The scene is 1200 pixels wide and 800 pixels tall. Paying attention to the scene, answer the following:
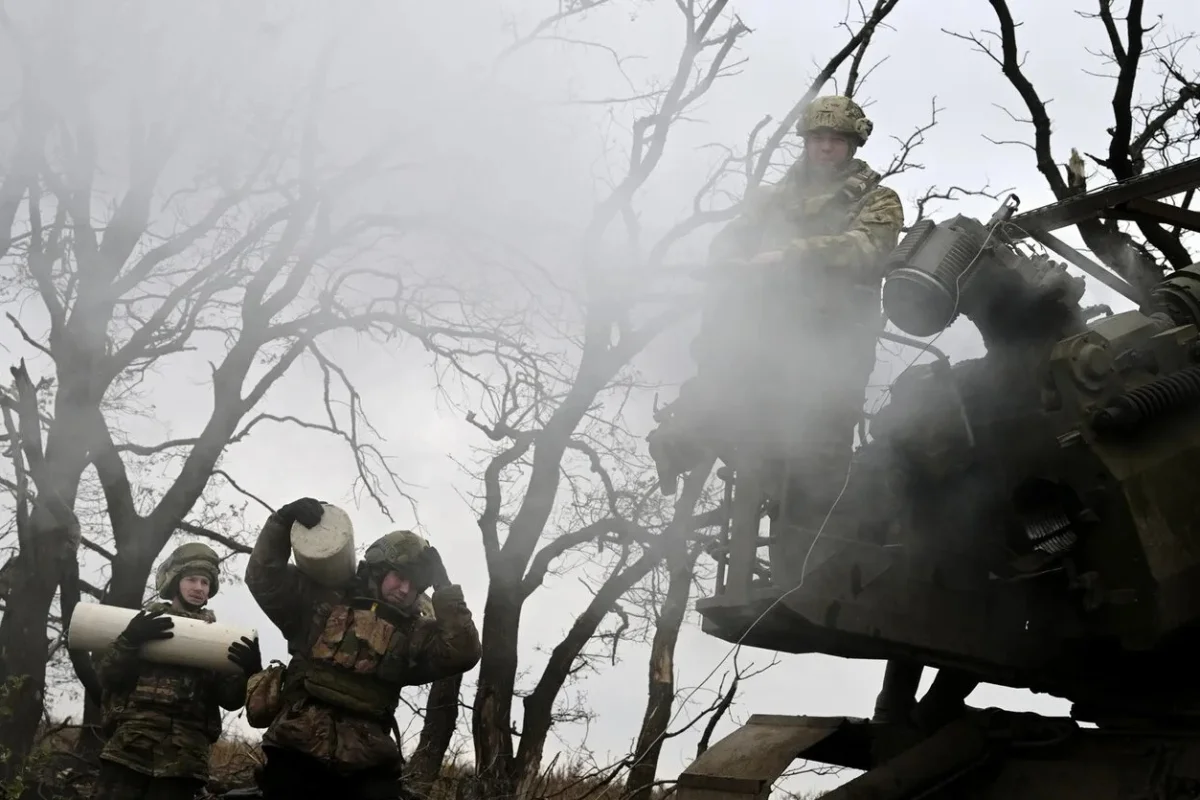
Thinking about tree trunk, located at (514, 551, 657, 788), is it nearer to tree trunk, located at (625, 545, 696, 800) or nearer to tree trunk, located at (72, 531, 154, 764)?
tree trunk, located at (625, 545, 696, 800)

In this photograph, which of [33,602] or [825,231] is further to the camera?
[33,602]

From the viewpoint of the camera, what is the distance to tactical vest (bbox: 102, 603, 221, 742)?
20.6 feet

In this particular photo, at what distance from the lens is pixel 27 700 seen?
33.7ft

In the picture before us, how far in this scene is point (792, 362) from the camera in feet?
14.5

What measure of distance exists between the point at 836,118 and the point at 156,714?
160 inches

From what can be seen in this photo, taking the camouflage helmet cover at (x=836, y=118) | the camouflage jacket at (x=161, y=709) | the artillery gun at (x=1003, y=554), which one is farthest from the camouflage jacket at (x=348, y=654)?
the camouflage helmet cover at (x=836, y=118)

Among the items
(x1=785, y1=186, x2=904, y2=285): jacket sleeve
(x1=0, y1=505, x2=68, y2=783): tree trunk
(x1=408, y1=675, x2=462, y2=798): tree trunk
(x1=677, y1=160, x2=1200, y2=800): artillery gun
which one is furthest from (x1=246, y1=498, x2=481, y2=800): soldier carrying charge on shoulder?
(x1=0, y1=505, x2=68, y2=783): tree trunk

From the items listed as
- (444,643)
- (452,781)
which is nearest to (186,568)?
(444,643)

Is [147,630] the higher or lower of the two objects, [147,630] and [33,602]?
the lower

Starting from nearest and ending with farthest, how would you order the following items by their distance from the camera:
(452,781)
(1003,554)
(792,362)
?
(792,362), (1003,554), (452,781)

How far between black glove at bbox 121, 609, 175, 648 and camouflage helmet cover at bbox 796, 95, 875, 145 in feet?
11.5

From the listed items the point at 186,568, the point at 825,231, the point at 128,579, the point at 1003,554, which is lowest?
the point at 1003,554

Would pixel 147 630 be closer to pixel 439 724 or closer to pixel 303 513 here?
pixel 303 513

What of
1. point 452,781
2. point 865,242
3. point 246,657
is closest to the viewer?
point 865,242
